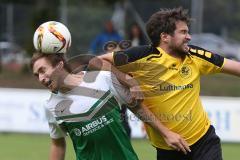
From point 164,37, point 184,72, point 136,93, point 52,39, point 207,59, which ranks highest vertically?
point 52,39

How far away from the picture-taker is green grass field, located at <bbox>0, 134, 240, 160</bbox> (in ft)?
37.7

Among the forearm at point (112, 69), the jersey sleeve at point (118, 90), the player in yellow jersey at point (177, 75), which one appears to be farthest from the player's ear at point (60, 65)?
the player in yellow jersey at point (177, 75)

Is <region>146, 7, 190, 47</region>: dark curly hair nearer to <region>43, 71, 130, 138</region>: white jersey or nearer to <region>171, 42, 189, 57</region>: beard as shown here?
<region>171, 42, 189, 57</region>: beard

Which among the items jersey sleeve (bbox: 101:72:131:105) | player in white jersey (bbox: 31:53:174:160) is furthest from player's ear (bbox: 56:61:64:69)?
jersey sleeve (bbox: 101:72:131:105)

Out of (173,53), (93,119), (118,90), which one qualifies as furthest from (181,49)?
(93,119)

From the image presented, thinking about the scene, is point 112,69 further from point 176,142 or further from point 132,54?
point 176,142

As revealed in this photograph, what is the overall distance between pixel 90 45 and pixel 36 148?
26.7 feet

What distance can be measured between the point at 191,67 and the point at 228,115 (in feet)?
26.1

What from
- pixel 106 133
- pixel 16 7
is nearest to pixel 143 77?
pixel 106 133

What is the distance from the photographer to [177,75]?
5.91 meters

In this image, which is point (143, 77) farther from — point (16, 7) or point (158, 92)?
point (16, 7)

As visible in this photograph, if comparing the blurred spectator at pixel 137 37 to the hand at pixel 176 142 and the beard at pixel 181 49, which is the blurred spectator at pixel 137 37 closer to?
the beard at pixel 181 49

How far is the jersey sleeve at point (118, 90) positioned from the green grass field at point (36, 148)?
5746 millimetres

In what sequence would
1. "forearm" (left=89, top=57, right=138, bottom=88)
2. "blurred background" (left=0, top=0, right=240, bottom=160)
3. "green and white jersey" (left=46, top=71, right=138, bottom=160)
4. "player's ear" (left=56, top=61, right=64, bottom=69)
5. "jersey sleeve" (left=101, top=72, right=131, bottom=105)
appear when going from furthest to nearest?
"blurred background" (left=0, top=0, right=240, bottom=160)
"forearm" (left=89, top=57, right=138, bottom=88)
"jersey sleeve" (left=101, top=72, right=131, bottom=105)
"green and white jersey" (left=46, top=71, right=138, bottom=160)
"player's ear" (left=56, top=61, right=64, bottom=69)
